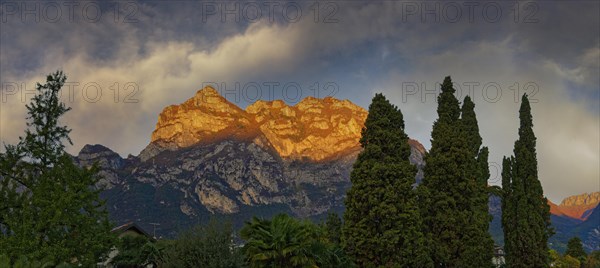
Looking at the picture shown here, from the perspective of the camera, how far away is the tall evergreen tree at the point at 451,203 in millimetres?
32469

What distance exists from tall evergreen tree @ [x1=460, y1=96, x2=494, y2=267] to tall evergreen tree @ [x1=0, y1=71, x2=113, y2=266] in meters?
22.9

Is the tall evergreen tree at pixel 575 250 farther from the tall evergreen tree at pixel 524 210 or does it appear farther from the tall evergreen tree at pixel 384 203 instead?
the tall evergreen tree at pixel 384 203

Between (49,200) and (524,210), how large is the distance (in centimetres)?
4094

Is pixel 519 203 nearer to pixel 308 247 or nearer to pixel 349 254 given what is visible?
pixel 349 254

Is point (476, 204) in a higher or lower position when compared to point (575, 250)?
higher

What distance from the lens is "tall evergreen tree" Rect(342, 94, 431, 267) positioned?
2764cm

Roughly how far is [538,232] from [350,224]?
26796 millimetres

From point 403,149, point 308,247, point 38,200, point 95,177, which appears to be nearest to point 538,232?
point 403,149

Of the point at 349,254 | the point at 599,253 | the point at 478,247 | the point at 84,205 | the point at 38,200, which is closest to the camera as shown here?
the point at 38,200

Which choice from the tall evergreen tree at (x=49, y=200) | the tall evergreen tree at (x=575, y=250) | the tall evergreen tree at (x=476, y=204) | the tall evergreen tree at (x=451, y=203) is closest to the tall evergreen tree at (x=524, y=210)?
the tall evergreen tree at (x=476, y=204)

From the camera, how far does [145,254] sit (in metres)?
39.2

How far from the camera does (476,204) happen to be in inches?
1500

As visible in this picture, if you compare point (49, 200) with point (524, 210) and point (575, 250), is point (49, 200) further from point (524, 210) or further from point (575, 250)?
point (575, 250)

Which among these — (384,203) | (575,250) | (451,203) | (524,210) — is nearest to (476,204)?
(451,203)
